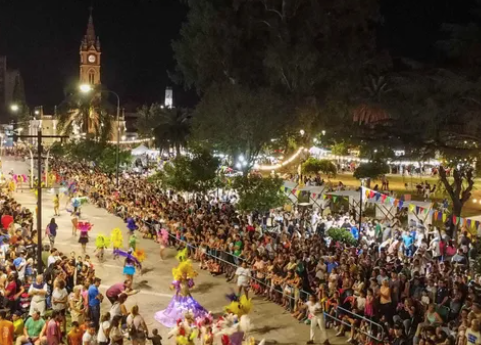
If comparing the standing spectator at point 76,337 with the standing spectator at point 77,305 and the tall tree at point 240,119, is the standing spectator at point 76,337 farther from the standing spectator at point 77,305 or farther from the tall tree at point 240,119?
the tall tree at point 240,119

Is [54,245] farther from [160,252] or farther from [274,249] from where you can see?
[274,249]

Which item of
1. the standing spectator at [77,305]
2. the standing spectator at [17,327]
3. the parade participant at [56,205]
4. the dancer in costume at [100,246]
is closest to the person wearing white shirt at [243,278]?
the standing spectator at [77,305]

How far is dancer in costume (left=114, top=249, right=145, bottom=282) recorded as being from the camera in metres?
14.7

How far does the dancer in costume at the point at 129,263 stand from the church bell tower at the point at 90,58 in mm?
104583

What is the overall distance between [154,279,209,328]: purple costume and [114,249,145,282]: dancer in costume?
1.96 meters

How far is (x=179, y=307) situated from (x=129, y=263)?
10.4 ft

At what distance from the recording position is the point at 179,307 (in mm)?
12852

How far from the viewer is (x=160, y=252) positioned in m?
19.3

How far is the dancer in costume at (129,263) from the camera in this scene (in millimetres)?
14719

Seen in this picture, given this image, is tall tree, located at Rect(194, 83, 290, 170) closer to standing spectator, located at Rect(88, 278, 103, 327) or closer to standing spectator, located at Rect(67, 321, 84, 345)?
standing spectator, located at Rect(88, 278, 103, 327)

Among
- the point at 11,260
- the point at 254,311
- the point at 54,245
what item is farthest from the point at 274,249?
the point at 54,245

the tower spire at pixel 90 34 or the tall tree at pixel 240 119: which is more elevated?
the tower spire at pixel 90 34

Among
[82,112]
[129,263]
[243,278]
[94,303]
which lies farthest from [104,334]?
[82,112]

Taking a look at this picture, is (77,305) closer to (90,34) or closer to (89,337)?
(89,337)
